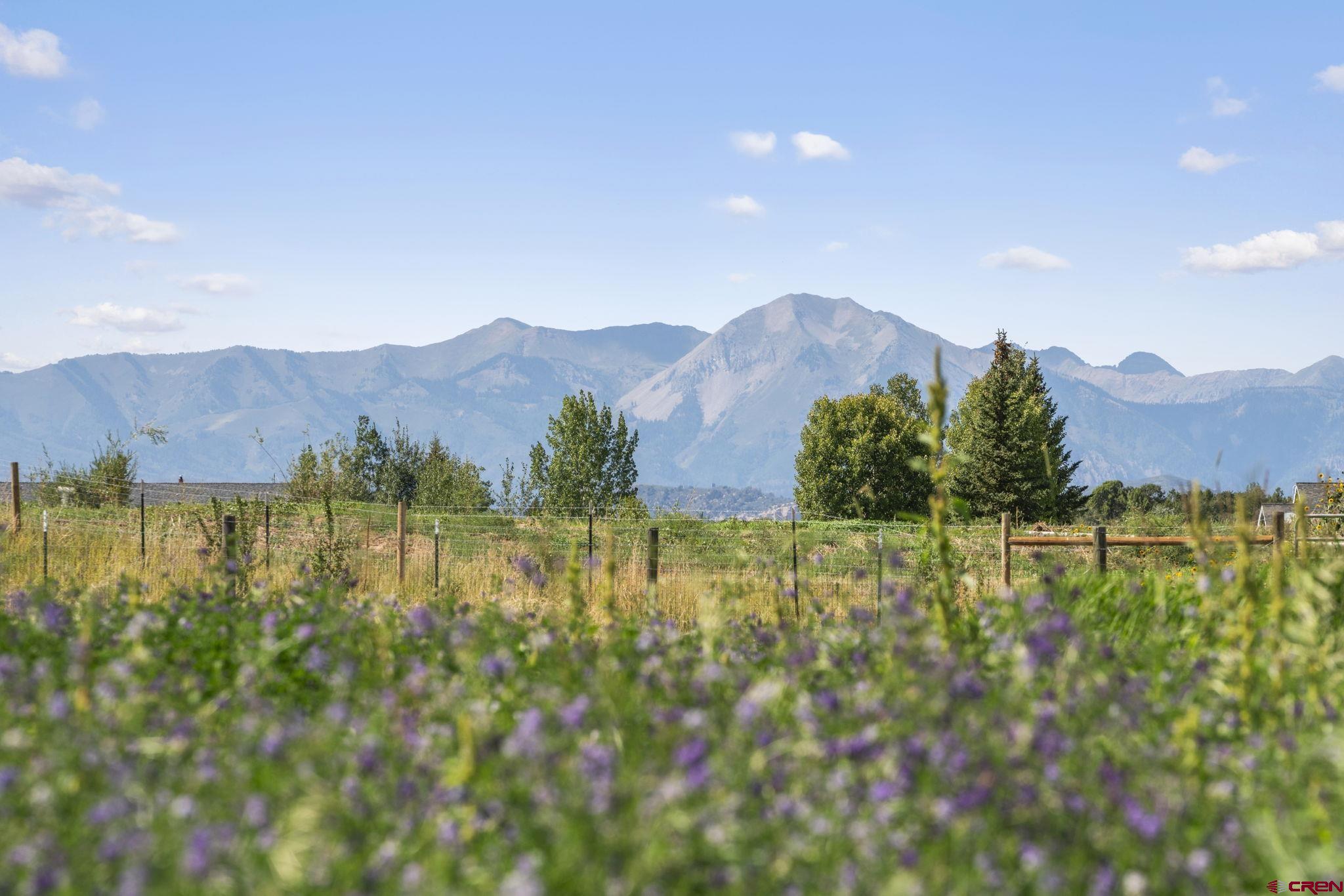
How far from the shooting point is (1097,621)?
6.38 meters

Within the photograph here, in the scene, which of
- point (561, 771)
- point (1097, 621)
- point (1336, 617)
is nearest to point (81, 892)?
point (561, 771)

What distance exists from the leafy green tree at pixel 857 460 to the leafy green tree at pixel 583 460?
757 centimetres

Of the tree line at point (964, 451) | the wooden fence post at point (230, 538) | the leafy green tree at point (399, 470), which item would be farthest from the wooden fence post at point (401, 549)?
the leafy green tree at point (399, 470)

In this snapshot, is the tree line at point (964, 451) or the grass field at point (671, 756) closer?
the grass field at point (671, 756)

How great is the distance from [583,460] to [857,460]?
41.4ft

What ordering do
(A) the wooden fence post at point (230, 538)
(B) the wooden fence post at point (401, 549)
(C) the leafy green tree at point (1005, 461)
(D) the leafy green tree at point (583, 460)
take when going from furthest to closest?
(D) the leafy green tree at point (583, 460), (C) the leafy green tree at point (1005, 461), (B) the wooden fence post at point (401, 549), (A) the wooden fence post at point (230, 538)

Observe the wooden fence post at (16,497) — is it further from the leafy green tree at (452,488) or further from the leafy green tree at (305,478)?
the leafy green tree at (452,488)

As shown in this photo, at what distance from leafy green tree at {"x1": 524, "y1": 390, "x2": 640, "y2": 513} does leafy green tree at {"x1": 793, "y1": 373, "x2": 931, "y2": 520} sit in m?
7.57

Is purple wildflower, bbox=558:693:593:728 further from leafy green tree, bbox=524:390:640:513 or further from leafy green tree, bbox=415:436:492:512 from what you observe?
leafy green tree, bbox=524:390:640:513

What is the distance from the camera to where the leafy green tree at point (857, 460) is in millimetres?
46344

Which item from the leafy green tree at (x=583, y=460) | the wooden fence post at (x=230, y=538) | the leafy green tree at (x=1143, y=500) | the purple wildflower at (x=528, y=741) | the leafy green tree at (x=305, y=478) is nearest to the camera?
the purple wildflower at (x=528, y=741)

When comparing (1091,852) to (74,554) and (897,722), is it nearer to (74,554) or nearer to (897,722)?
(897,722)

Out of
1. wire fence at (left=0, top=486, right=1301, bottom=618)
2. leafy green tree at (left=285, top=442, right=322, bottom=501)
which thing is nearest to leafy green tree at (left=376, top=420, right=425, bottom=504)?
leafy green tree at (left=285, top=442, right=322, bottom=501)

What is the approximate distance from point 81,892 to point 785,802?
1.75 m
